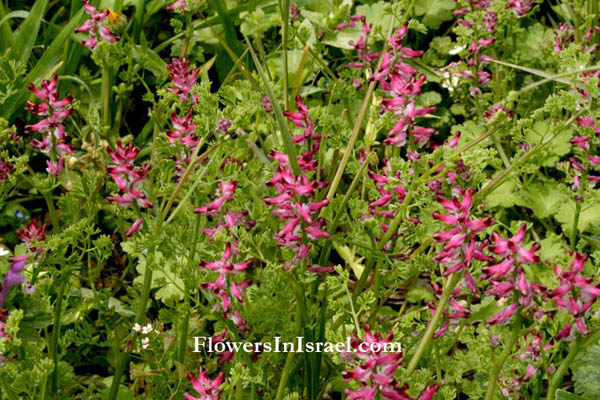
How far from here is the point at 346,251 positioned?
2.55m

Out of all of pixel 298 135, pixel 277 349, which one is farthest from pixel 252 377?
pixel 298 135

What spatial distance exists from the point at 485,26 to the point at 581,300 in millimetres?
1594

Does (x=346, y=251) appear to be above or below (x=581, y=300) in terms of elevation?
below

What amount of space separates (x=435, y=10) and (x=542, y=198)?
117 centimetres

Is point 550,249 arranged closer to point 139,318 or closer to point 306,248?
point 306,248

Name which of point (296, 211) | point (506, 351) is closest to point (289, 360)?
point (296, 211)

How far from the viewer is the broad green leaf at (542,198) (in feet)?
8.77

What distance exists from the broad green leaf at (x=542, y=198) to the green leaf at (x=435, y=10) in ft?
3.54

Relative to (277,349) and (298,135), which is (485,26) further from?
(277,349)

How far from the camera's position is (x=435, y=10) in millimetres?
3469

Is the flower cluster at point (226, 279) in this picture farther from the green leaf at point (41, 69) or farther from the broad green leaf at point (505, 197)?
the green leaf at point (41, 69)

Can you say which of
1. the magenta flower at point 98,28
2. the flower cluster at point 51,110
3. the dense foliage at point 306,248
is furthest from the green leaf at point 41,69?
the flower cluster at point 51,110

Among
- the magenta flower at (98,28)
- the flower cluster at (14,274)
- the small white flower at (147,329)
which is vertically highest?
the magenta flower at (98,28)

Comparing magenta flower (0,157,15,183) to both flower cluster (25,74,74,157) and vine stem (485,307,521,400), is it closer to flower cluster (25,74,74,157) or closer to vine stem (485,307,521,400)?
flower cluster (25,74,74,157)
